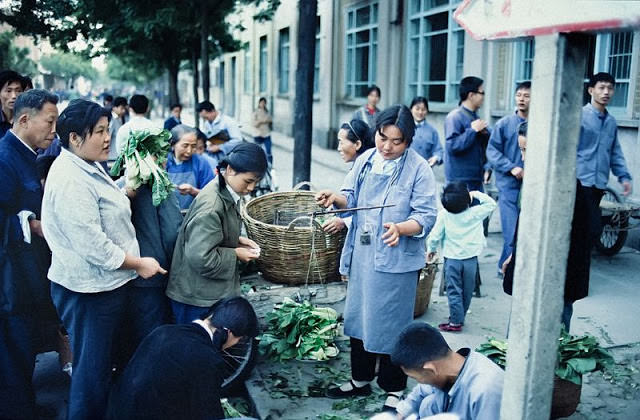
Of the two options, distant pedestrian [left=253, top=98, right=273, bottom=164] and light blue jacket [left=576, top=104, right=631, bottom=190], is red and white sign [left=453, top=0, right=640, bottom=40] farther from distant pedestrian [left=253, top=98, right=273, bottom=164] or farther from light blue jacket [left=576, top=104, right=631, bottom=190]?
distant pedestrian [left=253, top=98, right=273, bottom=164]

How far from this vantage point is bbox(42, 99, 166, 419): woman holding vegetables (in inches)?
113

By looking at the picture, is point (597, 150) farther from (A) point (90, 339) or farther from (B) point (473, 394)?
(A) point (90, 339)

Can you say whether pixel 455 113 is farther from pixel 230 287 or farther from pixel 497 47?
pixel 497 47

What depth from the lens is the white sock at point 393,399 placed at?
3502 millimetres

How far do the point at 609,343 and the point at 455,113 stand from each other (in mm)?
2717

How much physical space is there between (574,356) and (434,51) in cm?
→ 1034

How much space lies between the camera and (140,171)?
11.0 feet

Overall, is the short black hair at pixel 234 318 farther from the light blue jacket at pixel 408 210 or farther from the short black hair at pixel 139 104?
the short black hair at pixel 139 104

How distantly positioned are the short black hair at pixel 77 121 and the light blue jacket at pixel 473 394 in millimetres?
2055

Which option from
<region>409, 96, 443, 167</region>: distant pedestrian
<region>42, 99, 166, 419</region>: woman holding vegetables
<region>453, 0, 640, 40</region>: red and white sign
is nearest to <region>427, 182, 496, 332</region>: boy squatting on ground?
<region>42, 99, 166, 419</region>: woman holding vegetables

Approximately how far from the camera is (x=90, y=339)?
10.0 ft

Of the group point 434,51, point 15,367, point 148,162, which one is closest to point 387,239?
point 148,162

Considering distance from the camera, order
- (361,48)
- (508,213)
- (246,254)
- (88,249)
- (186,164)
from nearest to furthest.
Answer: (88,249) → (246,254) → (186,164) → (508,213) → (361,48)

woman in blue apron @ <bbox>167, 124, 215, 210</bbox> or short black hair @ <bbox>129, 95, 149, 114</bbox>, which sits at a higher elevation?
short black hair @ <bbox>129, 95, 149, 114</bbox>
